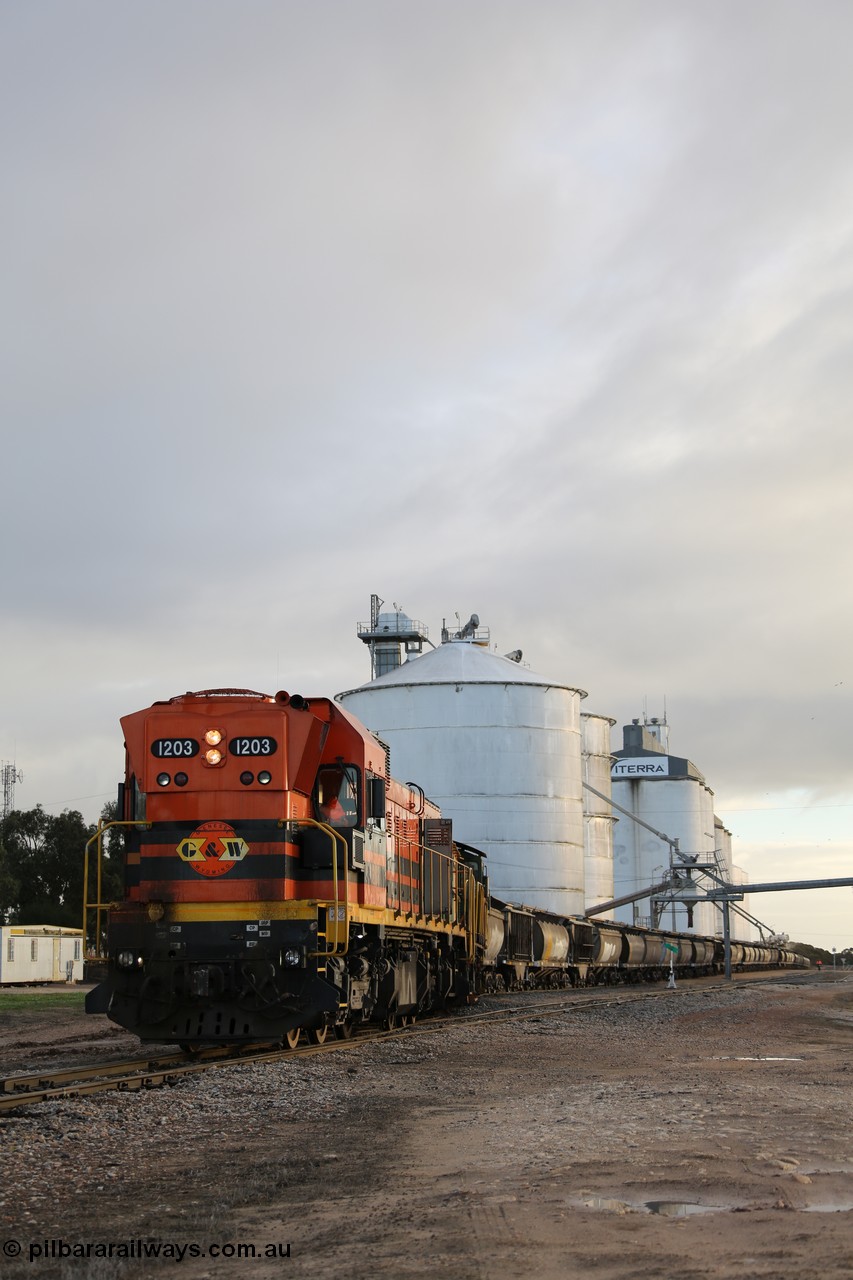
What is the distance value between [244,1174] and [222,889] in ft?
25.0

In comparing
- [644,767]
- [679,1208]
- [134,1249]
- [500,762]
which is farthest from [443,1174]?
[644,767]

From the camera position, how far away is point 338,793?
59.0 ft

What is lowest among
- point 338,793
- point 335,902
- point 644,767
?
point 335,902

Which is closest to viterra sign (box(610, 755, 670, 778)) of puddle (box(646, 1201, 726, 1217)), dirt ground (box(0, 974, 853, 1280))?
dirt ground (box(0, 974, 853, 1280))

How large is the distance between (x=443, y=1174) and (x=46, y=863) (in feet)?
265

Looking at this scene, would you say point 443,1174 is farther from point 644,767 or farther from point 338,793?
point 644,767

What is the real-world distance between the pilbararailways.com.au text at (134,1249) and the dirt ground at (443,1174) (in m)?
0.02

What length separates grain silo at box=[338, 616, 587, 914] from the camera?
55.6 metres

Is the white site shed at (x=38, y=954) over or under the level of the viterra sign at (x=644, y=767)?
under

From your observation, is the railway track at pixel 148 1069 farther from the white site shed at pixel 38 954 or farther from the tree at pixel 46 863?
the tree at pixel 46 863

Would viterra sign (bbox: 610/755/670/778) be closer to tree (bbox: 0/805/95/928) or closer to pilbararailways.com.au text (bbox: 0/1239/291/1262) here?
tree (bbox: 0/805/95/928)

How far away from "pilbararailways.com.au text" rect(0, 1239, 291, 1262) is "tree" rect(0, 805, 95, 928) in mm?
77295

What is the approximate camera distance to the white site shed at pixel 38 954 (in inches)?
1997

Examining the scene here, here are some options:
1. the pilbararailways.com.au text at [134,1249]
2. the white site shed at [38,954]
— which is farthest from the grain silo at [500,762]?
the pilbararailways.com.au text at [134,1249]
